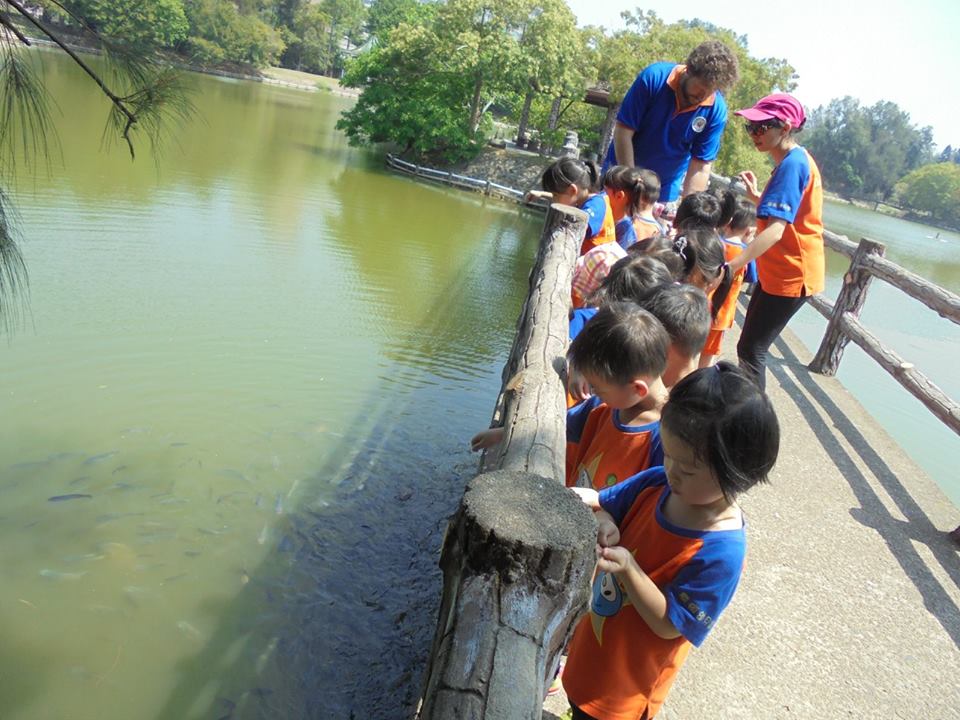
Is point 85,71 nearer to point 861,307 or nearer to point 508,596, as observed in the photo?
point 508,596

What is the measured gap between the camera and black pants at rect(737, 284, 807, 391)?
12.3ft

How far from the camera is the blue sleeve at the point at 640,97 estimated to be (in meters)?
4.16

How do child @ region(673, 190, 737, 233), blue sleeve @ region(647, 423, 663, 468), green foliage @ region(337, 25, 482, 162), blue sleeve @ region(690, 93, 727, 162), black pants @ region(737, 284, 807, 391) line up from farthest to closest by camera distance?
green foliage @ region(337, 25, 482, 162)
blue sleeve @ region(690, 93, 727, 162)
child @ region(673, 190, 737, 233)
black pants @ region(737, 284, 807, 391)
blue sleeve @ region(647, 423, 663, 468)

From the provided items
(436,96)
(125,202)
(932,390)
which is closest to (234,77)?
(436,96)

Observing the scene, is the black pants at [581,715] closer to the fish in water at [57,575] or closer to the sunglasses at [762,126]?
the sunglasses at [762,126]

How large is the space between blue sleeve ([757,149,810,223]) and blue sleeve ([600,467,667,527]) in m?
2.01

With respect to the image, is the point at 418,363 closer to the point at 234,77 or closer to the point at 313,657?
the point at 313,657

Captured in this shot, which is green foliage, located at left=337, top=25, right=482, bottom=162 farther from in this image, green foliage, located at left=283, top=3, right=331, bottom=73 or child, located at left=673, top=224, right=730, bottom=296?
green foliage, located at left=283, top=3, right=331, bottom=73

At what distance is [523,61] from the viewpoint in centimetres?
2392

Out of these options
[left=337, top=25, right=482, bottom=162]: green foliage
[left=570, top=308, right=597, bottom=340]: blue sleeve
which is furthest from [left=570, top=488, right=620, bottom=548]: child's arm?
[left=337, top=25, right=482, bottom=162]: green foliage

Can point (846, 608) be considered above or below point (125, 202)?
above

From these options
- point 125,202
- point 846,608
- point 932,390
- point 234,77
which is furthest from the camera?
point 234,77

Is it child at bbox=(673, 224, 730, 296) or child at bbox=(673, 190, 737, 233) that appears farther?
child at bbox=(673, 190, 737, 233)

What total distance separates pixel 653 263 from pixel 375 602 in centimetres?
203
